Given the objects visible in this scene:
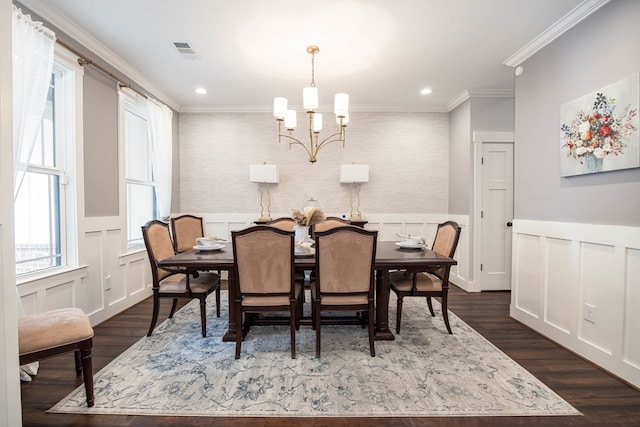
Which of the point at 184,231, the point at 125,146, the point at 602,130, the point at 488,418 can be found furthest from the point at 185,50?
the point at 488,418

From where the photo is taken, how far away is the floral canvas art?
74.5 inches

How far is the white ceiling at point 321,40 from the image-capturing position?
2250 mm

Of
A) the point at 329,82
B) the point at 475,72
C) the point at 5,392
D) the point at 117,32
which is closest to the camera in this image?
the point at 5,392

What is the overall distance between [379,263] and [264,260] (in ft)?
2.81

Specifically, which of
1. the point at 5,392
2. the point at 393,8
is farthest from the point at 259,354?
the point at 393,8

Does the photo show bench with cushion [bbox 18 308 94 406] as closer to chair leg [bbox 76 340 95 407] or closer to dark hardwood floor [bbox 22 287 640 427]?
chair leg [bbox 76 340 95 407]

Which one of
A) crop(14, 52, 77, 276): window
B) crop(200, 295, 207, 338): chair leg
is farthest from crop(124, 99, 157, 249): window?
crop(200, 295, 207, 338): chair leg

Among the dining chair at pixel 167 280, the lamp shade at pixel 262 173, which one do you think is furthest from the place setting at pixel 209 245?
the lamp shade at pixel 262 173

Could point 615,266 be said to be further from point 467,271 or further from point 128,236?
point 128,236

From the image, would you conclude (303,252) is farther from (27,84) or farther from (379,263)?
(27,84)

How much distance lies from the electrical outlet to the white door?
5.70ft

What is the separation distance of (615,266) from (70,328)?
11.2 feet

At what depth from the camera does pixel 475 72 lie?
337 centimetres

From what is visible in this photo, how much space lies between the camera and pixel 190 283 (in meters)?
2.60
